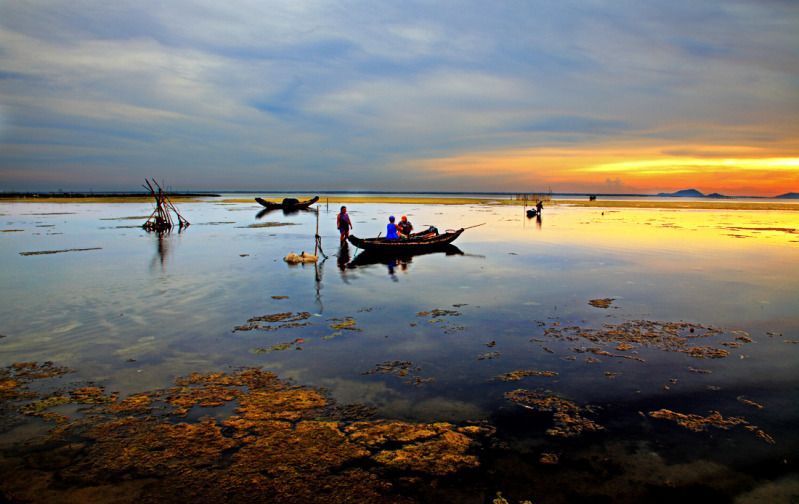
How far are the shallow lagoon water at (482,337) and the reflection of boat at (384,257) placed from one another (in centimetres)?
93

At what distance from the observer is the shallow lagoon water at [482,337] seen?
6090 mm

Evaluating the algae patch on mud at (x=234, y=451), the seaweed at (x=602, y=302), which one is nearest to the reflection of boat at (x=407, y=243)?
the seaweed at (x=602, y=302)

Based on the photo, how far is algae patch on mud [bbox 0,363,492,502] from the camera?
5133 mm

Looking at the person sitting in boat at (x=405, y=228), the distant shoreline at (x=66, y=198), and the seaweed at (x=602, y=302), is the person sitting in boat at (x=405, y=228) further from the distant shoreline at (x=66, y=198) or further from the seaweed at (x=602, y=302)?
the distant shoreline at (x=66, y=198)

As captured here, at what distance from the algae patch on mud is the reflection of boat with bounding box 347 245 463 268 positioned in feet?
44.3

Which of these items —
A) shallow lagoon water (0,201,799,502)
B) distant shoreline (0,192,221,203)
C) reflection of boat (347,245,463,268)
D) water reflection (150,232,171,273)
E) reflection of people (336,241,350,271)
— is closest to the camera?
shallow lagoon water (0,201,799,502)

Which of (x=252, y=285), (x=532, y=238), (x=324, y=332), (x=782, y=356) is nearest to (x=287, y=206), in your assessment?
(x=532, y=238)

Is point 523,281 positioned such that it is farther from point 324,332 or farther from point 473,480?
point 473,480

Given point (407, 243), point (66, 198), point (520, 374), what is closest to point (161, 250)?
point (407, 243)

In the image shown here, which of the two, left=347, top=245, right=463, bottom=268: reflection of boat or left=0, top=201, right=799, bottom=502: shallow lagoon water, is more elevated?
left=347, top=245, right=463, bottom=268: reflection of boat

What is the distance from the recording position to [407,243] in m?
23.9

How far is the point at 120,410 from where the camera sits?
275 inches

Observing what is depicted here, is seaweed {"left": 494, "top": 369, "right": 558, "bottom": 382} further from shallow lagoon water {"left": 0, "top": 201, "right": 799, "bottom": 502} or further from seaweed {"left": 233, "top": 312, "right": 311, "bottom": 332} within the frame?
seaweed {"left": 233, "top": 312, "right": 311, "bottom": 332}

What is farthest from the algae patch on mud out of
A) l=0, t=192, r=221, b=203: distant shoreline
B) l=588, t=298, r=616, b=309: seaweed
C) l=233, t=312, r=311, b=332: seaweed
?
l=0, t=192, r=221, b=203: distant shoreline
